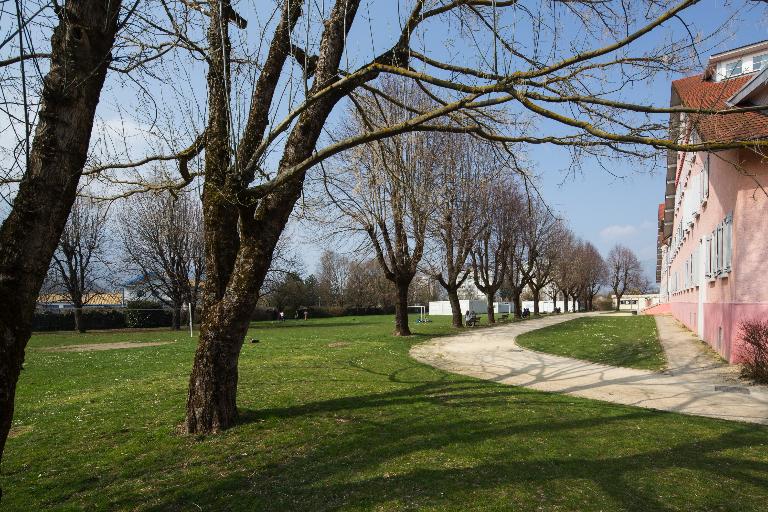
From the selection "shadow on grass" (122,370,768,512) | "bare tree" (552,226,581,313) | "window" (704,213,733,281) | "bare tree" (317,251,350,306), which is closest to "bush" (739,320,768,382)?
"window" (704,213,733,281)

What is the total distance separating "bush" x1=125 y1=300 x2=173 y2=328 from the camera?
41438 millimetres

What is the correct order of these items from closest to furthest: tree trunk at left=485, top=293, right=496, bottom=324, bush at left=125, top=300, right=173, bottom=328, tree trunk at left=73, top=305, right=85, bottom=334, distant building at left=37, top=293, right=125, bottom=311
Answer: tree trunk at left=485, top=293, right=496, bottom=324, tree trunk at left=73, top=305, right=85, bottom=334, distant building at left=37, top=293, right=125, bottom=311, bush at left=125, top=300, right=173, bottom=328

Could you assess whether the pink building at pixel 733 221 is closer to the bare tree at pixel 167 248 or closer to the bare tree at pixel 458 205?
the bare tree at pixel 458 205

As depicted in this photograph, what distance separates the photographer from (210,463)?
549cm

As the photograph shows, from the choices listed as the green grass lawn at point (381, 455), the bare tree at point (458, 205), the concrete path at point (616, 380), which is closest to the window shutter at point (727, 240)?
the concrete path at point (616, 380)

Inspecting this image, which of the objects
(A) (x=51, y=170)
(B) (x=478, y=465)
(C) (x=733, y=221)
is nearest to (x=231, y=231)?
(A) (x=51, y=170)

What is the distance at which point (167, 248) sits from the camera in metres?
35.8

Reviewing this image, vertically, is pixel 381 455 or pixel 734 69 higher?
pixel 734 69

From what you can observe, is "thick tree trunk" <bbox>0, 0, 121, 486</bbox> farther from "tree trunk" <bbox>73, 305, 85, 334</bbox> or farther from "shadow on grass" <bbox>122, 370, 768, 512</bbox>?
"tree trunk" <bbox>73, 305, 85, 334</bbox>

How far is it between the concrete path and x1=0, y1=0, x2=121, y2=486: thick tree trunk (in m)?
8.36

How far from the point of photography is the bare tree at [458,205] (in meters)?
22.2

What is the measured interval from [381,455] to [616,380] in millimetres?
7142

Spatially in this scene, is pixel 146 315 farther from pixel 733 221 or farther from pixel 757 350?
pixel 757 350

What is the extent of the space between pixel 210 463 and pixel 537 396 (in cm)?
567
